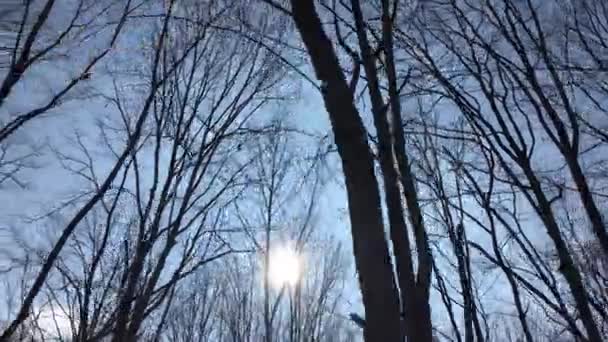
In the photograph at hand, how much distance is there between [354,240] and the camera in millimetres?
2697

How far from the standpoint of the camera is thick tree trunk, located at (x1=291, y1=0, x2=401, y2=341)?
249 cm

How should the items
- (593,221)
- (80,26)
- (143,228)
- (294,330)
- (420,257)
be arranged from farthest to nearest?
(294,330)
(143,228)
(80,26)
(593,221)
(420,257)

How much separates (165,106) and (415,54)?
375 centimetres

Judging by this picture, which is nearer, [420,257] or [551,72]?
[420,257]

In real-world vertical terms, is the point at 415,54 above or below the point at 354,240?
above

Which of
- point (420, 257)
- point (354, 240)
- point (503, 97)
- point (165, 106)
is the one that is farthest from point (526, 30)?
point (165, 106)

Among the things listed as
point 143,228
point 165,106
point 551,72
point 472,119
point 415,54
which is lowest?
point 143,228

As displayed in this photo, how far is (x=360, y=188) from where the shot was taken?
9.06ft

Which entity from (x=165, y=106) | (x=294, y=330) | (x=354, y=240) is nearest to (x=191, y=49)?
(x=165, y=106)

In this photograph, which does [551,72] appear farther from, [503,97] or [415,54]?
[415,54]

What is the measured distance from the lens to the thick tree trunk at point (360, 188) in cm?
249

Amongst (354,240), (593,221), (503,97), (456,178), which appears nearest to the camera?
(354,240)

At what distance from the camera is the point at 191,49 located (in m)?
7.20

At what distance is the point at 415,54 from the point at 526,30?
1359mm
